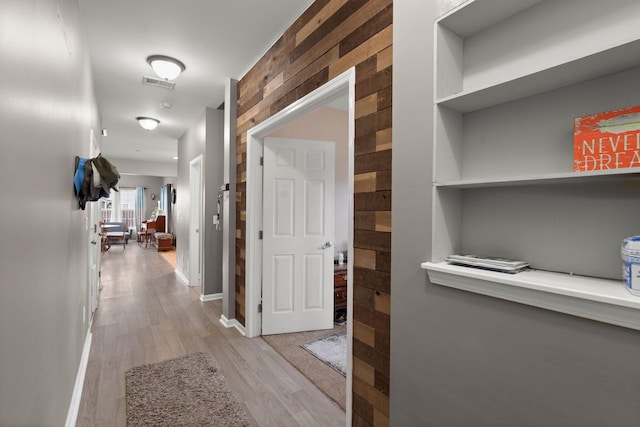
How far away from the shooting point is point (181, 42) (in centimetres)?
282

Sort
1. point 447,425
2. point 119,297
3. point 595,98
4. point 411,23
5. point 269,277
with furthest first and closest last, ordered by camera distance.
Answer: point 119,297 < point 269,277 < point 411,23 < point 447,425 < point 595,98

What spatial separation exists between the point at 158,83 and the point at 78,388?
3.09 m

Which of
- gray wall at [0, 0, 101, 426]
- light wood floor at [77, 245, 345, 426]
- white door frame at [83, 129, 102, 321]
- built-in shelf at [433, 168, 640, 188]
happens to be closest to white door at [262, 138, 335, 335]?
light wood floor at [77, 245, 345, 426]

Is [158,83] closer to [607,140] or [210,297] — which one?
[210,297]

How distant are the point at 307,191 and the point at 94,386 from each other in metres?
2.39

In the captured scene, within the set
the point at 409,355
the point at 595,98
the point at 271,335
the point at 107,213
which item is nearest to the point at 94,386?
the point at 271,335

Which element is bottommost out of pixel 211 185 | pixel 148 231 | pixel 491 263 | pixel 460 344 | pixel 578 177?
pixel 148 231

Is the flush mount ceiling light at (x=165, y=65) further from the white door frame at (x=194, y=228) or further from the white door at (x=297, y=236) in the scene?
the white door frame at (x=194, y=228)

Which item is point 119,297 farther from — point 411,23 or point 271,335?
point 411,23

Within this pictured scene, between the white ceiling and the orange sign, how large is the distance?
2025 millimetres

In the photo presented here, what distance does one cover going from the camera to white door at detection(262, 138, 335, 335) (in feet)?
10.6

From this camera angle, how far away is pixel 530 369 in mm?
1034

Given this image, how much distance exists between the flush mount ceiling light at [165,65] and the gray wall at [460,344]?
8.19ft

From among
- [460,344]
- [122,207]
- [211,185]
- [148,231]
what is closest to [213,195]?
[211,185]
